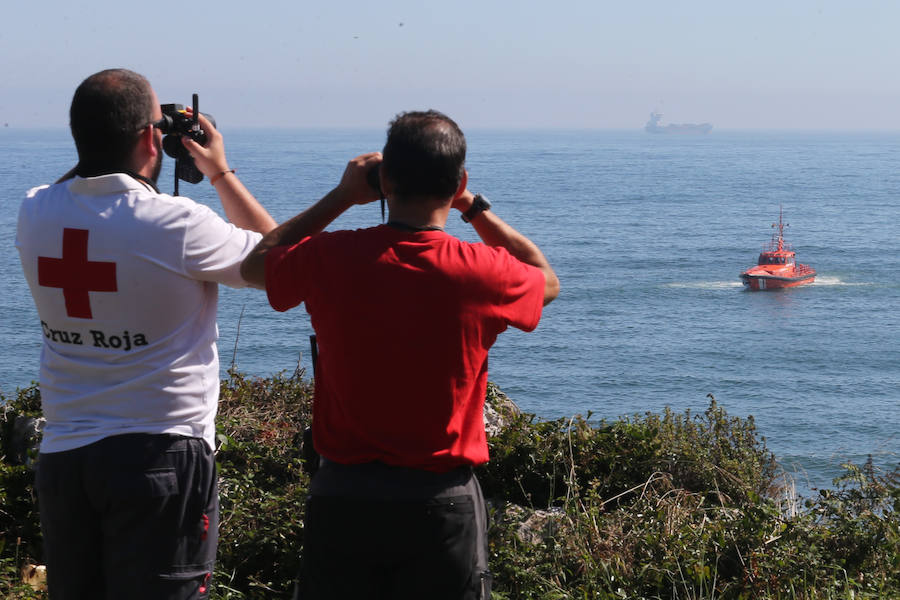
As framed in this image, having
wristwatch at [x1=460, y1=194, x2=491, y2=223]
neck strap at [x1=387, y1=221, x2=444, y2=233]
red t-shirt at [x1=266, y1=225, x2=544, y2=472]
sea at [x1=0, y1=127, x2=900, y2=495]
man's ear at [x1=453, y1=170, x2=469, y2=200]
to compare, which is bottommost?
sea at [x1=0, y1=127, x2=900, y2=495]

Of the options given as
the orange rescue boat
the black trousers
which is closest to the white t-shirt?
the black trousers

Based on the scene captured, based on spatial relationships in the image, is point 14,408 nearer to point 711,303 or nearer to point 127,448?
point 127,448

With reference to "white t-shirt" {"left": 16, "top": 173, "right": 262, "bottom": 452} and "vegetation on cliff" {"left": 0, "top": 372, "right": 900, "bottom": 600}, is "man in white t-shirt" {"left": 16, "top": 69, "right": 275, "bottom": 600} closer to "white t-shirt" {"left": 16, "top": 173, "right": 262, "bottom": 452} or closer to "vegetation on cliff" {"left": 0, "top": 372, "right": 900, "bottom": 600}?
"white t-shirt" {"left": 16, "top": 173, "right": 262, "bottom": 452}

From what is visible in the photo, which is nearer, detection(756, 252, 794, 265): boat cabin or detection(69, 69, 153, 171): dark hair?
detection(69, 69, 153, 171): dark hair

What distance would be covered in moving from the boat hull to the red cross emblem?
308 feet

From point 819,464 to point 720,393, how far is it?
17.4 m

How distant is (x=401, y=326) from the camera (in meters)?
2.44

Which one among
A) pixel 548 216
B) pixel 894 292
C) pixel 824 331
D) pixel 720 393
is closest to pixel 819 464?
pixel 720 393

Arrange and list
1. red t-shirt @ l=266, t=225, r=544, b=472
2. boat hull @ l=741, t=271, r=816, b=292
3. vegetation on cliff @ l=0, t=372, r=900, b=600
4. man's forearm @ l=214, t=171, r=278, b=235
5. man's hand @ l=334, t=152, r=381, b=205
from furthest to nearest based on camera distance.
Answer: boat hull @ l=741, t=271, r=816, b=292 → vegetation on cliff @ l=0, t=372, r=900, b=600 → man's forearm @ l=214, t=171, r=278, b=235 → man's hand @ l=334, t=152, r=381, b=205 → red t-shirt @ l=266, t=225, r=544, b=472

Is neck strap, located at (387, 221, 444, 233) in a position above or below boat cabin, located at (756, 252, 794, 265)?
above

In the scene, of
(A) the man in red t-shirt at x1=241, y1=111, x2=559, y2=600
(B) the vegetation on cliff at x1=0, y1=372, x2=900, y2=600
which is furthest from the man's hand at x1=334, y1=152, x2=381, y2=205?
(B) the vegetation on cliff at x1=0, y1=372, x2=900, y2=600

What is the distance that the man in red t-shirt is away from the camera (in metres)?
2.45

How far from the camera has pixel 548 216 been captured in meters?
124

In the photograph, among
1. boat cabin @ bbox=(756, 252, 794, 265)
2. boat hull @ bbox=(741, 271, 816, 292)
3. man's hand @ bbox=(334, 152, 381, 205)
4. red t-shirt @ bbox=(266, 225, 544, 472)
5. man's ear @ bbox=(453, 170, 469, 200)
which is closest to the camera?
red t-shirt @ bbox=(266, 225, 544, 472)
